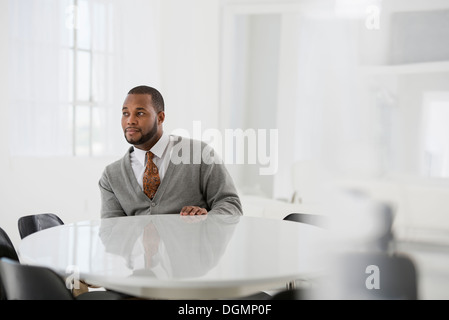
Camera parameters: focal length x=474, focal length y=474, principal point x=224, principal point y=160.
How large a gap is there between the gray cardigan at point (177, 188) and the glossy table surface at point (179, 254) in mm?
190

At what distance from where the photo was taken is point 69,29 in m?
A: 3.73

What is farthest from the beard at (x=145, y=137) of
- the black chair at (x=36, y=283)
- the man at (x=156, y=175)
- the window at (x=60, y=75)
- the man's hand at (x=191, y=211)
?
the window at (x=60, y=75)

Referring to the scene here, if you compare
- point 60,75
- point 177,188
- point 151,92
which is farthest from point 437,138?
point 60,75

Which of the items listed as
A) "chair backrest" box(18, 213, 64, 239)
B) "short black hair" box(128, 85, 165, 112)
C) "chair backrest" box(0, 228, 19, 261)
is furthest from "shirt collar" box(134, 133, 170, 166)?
"chair backrest" box(0, 228, 19, 261)

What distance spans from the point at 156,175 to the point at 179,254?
0.77 meters

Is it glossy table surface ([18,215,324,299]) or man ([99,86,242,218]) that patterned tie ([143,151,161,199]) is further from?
glossy table surface ([18,215,324,299])

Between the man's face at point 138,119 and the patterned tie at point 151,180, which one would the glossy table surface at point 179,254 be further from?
the man's face at point 138,119

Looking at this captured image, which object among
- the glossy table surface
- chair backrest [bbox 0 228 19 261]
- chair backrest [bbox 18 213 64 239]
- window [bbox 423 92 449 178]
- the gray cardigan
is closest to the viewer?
window [bbox 423 92 449 178]

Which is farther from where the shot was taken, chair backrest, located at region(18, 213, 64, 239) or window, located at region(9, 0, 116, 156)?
window, located at region(9, 0, 116, 156)

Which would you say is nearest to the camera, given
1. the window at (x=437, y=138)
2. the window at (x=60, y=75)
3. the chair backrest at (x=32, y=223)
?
the window at (x=437, y=138)

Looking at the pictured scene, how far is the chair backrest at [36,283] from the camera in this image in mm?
1047

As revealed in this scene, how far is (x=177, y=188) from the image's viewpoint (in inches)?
74.8

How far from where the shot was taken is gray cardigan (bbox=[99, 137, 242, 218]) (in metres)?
1.86

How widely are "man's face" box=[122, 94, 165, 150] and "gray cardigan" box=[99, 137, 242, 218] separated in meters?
0.09
